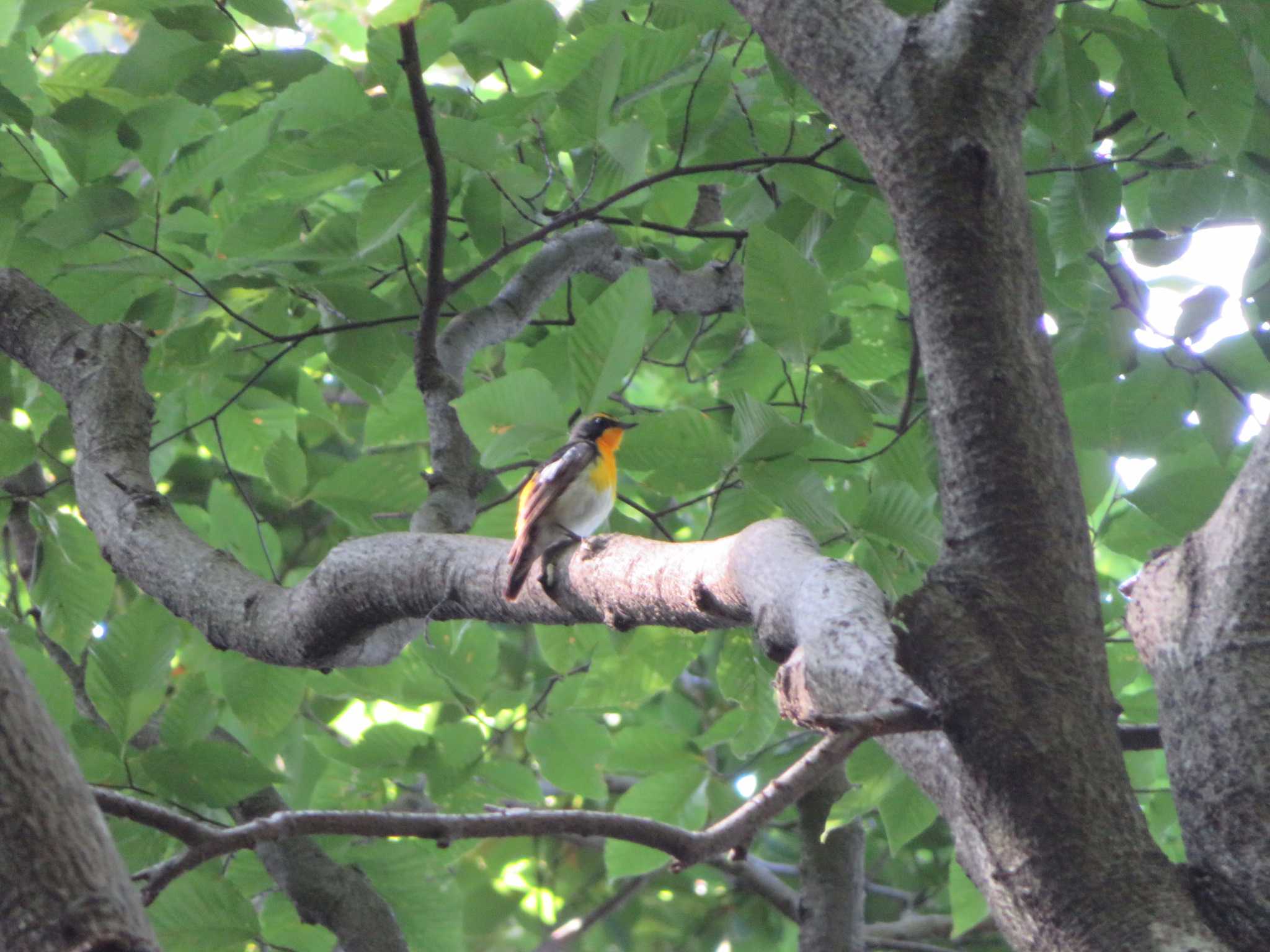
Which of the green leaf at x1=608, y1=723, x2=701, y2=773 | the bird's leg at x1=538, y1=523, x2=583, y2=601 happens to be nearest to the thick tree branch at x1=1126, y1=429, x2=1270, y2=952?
the bird's leg at x1=538, y1=523, x2=583, y2=601

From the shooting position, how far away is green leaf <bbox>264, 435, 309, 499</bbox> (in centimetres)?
355

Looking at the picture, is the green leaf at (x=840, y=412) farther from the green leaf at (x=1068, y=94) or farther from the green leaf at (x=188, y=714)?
the green leaf at (x=188, y=714)

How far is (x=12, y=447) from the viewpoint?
3426 mm

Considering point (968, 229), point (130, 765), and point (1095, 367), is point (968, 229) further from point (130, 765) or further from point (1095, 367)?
point (130, 765)

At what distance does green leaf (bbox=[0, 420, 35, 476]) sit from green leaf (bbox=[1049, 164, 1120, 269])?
298 centimetres

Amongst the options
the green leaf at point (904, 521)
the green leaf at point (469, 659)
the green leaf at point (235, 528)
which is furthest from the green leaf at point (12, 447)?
the green leaf at point (904, 521)

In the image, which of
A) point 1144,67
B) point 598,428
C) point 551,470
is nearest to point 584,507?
point 551,470

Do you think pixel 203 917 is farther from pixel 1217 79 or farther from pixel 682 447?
pixel 1217 79

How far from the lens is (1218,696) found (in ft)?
5.44

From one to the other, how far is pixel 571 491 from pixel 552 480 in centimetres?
21

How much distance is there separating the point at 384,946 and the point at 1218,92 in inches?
136

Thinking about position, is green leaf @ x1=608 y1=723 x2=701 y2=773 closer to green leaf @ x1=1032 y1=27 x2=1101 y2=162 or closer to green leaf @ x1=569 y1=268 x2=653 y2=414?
green leaf @ x1=569 y1=268 x2=653 y2=414

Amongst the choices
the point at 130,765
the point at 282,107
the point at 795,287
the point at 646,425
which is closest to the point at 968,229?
the point at 795,287

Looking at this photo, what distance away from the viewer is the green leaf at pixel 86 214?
2.89 metres
